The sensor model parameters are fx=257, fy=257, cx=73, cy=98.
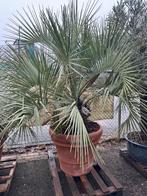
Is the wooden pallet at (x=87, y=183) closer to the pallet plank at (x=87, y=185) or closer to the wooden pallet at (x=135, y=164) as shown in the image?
the pallet plank at (x=87, y=185)

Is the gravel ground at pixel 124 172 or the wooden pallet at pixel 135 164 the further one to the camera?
the wooden pallet at pixel 135 164

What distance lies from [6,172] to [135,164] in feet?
3.86

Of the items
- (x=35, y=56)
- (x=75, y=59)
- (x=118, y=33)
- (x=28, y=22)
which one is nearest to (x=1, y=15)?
(x=28, y=22)

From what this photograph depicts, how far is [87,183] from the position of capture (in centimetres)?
202

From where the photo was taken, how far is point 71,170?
2012 mm

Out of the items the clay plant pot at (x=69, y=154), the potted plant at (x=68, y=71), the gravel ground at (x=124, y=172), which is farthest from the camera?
the gravel ground at (x=124, y=172)

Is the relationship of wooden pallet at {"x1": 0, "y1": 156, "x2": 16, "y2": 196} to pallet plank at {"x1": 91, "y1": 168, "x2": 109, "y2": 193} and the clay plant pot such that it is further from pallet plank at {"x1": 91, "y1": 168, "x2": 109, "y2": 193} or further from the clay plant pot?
pallet plank at {"x1": 91, "y1": 168, "x2": 109, "y2": 193}

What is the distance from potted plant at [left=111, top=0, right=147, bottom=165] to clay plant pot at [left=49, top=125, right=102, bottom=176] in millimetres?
306

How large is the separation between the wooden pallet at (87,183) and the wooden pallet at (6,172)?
13.8 inches

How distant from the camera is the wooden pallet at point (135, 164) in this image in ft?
7.45

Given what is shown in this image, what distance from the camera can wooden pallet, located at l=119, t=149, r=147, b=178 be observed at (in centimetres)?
227

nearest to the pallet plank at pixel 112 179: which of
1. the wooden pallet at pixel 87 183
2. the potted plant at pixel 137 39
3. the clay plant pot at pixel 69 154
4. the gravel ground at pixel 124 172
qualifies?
the wooden pallet at pixel 87 183

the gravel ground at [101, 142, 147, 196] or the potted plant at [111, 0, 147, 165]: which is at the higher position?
the potted plant at [111, 0, 147, 165]

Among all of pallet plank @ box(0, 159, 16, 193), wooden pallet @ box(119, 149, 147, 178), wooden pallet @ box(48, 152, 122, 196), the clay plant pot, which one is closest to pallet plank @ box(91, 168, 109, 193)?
wooden pallet @ box(48, 152, 122, 196)
